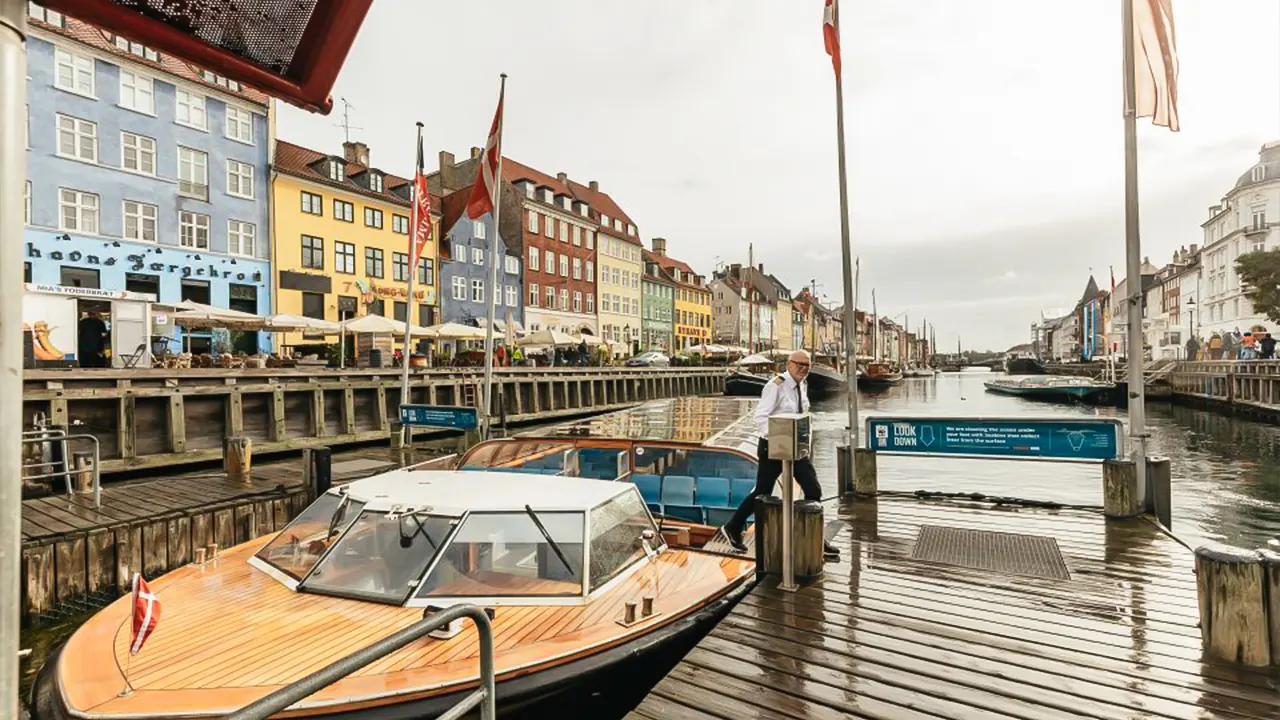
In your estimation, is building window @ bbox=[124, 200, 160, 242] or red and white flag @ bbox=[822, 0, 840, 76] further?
building window @ bbox=[124, 200, 160, 242]

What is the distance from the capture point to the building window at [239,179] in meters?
31.7

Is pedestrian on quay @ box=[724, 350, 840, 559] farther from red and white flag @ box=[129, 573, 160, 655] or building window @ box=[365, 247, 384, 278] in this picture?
building window @ box=[365, 247, 384, 278]

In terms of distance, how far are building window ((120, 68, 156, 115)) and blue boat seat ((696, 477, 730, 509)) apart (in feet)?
103

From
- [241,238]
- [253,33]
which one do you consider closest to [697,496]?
[253,33]

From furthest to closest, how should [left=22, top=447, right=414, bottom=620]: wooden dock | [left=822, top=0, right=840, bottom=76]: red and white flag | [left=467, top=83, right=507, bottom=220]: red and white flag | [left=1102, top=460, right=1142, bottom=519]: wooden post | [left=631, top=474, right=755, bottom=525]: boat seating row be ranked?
[left=467, top=83, right=507, bottom=220]: red and white flag → [left=822, top=0, right=840, bottom=76]: red and white flag → [left=631, top=474, right=755, bottom=525]: boat seating row → [left=1102, top=460, right=1142, bottom=519]: wooden post → [left=22, top=447, right=414, bottom=620]: wooden dock

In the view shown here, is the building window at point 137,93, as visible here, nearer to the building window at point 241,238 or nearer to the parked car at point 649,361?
the building window at point 241,238

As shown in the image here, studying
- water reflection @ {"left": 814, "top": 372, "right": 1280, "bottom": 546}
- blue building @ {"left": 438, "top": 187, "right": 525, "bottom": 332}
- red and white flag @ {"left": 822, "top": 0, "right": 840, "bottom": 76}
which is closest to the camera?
red and white flag @ {"left": 822, "top": 0, "right": 840, "bottom": 76}

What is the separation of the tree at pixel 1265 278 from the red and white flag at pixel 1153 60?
144 feet

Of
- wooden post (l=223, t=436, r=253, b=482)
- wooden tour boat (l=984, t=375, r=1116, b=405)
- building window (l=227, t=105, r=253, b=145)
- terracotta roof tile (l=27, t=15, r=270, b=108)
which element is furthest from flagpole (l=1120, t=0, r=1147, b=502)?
wooden tour boat (l=984, t=375, r=1116, b=405)

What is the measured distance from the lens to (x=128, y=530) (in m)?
8.71

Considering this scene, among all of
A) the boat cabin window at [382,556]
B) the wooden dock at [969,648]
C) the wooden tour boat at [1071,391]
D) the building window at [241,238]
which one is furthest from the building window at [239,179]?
the wooden tour boat at [1071,391]

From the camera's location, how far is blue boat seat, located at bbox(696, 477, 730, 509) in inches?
356

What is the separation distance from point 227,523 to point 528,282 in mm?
42058

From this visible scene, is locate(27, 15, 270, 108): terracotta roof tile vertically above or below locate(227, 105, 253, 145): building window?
above
